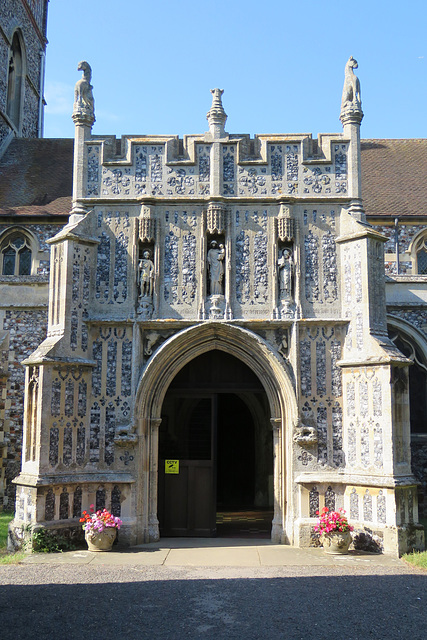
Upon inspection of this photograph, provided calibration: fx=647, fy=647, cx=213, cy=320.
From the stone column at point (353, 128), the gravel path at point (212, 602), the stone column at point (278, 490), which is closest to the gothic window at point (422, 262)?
the stone column at point (353, 128)

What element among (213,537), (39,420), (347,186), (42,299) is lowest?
(213,537)

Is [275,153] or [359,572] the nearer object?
[359,572]

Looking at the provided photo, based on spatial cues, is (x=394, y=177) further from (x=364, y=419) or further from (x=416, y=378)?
(x=364, y=419)

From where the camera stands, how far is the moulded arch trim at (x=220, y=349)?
10.7 m

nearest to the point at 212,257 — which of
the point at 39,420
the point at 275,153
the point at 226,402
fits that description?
the point at 275,153

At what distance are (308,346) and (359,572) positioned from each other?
12.1ft

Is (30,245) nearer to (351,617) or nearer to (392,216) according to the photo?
(392,216)

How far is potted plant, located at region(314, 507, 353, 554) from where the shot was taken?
9.80 meters

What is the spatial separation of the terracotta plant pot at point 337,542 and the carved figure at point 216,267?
4.28 meters

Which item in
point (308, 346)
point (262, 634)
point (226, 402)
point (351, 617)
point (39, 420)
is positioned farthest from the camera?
point (226, 402)

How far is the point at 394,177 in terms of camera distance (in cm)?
1764

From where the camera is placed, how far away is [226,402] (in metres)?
18.7

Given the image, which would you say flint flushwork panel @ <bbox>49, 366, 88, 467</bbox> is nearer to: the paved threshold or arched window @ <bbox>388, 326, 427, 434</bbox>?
the paved threshold

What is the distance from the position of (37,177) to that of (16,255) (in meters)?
2.78
